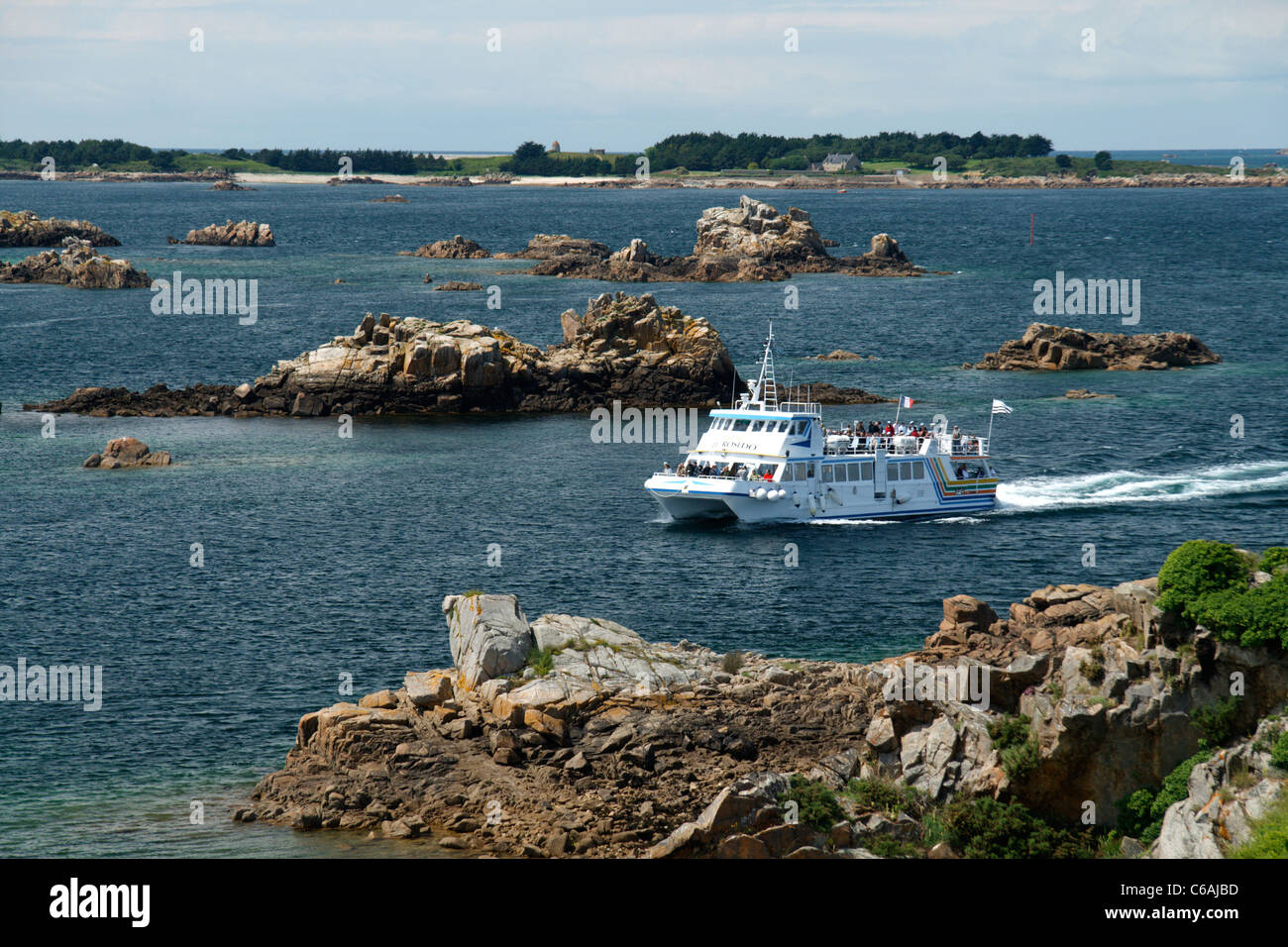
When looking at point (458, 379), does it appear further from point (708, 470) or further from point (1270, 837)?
point (1270, 837)

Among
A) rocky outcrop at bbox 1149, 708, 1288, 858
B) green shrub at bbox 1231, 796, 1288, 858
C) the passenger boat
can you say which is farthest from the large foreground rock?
the passenger boat

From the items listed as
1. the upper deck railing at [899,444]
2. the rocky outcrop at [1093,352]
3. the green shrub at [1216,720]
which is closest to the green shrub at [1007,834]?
the green shrub at [1216,720]

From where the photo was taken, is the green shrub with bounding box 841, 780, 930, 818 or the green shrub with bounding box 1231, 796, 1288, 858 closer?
the green shrub with bounding box 1231, 796, 1288, 858

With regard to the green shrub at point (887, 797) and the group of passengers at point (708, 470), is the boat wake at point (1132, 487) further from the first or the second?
the green shrub at point (887, 797)

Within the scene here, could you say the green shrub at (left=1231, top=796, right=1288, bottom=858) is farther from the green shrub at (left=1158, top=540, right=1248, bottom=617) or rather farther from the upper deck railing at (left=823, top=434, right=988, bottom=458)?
the upper deck railing at (left=823, top=434, right=988, bottom=458)

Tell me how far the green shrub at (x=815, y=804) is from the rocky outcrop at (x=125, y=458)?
6263 cm

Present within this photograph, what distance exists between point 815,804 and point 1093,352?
9803 cm

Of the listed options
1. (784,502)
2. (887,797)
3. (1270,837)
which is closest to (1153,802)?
(887,797)

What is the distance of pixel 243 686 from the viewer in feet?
156

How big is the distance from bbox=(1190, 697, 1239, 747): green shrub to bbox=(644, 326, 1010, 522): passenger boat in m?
40.7

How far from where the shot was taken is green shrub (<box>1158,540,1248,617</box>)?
3322 centimetres

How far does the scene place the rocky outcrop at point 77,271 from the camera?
17575 centimetres

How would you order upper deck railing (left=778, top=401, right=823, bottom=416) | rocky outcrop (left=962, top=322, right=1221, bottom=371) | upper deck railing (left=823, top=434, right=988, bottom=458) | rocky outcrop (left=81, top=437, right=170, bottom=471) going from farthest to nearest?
rocky outcrop (left=962, top=322, right=1221, bottom=371), rocky outcrop (left=81, top=437, right=170, bottom=471), upper deck railing (left=823, top=434, right=988, bottom=458), upper deck railing (left=778, top=401, right=823, bottom=416)

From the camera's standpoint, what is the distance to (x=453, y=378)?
4090 inches
